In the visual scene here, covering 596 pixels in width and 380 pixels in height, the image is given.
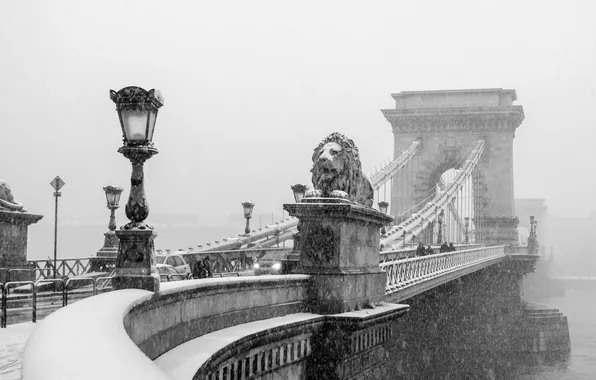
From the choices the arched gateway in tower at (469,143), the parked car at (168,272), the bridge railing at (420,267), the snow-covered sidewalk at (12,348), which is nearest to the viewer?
the snow-covered sidewalk at (12,348)

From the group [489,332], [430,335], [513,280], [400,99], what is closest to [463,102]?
[400,99]

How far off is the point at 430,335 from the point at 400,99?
3403 cm

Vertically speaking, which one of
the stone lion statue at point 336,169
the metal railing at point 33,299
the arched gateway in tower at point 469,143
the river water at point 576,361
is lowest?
the river water at point 576,361

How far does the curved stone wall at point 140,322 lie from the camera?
88.0 inches

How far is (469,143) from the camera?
2522 inches

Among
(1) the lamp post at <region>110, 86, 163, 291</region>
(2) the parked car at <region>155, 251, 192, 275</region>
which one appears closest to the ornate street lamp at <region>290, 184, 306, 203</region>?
(2) the parked car at <region>155, 251, 192, 275</region>

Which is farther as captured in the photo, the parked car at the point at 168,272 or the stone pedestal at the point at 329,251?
the parked car at the point at 168,272

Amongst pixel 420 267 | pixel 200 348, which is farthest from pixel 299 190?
pixel 200 348

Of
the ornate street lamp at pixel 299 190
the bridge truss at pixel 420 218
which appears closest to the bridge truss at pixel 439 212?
the bridge truss at pixel 420 218

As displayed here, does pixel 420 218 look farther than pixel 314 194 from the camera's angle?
Yes

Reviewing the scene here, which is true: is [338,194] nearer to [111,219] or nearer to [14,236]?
[14,236]

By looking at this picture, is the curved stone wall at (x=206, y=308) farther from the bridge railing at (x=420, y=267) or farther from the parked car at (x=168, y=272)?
the parked car at (x=168, y=272)

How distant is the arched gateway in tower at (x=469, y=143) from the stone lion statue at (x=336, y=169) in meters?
50.4

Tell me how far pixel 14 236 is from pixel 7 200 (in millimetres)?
886
